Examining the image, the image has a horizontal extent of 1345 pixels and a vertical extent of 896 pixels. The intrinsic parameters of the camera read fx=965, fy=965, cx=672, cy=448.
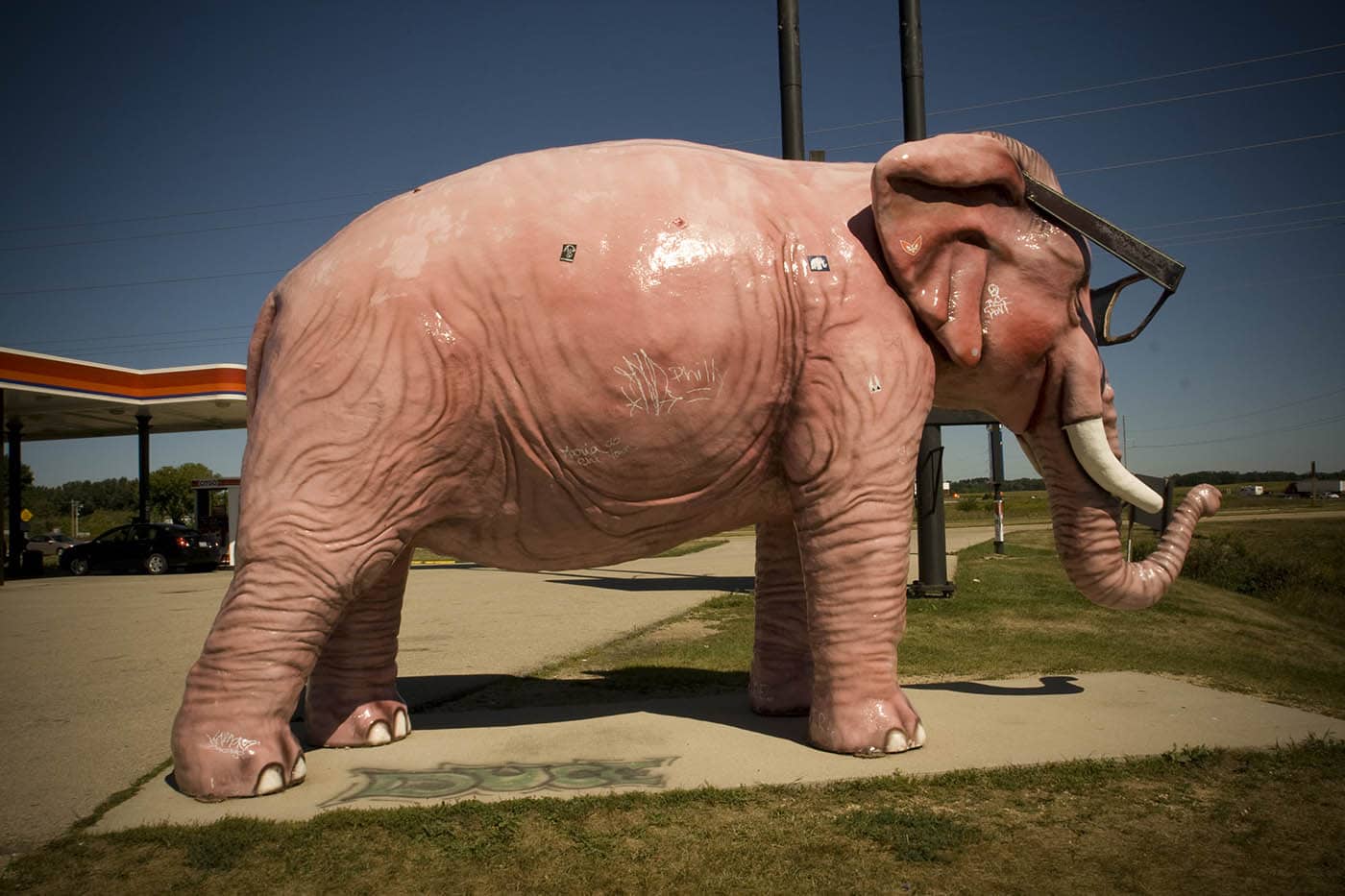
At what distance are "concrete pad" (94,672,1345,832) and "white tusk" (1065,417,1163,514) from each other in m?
1.07

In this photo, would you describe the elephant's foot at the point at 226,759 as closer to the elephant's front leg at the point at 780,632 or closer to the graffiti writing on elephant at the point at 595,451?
the graffiti writing on elephant at the point at 595,451

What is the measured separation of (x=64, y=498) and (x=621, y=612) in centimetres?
11606

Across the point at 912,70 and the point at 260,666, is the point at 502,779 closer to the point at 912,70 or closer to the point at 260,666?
the point at 260,666

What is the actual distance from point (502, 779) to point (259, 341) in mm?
2187

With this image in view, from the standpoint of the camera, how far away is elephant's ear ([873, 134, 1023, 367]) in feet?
13.3

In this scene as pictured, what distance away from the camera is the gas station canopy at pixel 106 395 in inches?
708

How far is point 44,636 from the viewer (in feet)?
31.9

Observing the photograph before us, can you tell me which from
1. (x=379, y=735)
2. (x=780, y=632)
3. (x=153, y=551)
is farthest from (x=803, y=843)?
(x=153, y=551)

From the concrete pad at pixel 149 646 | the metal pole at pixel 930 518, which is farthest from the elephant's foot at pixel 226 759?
the metal pole at pixel 930 518

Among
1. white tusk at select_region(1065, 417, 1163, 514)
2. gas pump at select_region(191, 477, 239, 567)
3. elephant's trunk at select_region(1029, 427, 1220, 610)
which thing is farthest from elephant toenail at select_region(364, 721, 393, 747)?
gas pump at select_region(191, 477, 239, 567)

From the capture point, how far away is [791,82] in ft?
31.1

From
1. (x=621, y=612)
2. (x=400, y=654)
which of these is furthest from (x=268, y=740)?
(x=621, y=612)

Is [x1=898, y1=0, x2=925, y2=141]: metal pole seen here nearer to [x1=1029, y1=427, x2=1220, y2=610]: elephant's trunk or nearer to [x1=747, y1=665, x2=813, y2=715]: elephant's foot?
[x1=1029, y1=427, x2=1220, y2=610]: elephant's trunk

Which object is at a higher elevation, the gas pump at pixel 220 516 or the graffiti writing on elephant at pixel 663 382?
the graffiti writing on elephant at pixel 663 382
